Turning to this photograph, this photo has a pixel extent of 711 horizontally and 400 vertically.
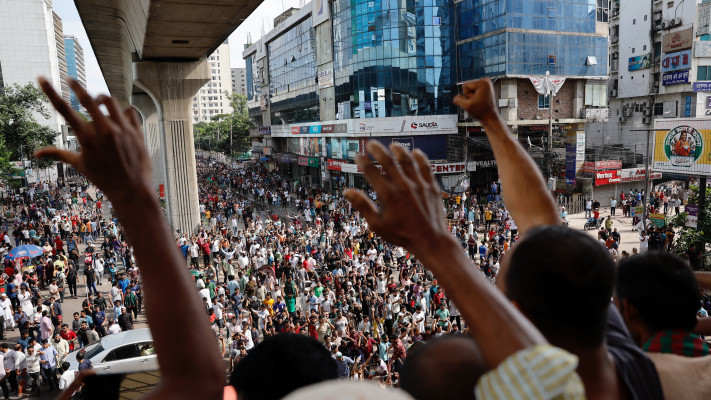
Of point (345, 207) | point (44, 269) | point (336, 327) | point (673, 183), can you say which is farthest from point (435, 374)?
point (673, 183)

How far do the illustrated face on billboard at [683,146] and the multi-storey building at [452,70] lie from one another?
14.3m

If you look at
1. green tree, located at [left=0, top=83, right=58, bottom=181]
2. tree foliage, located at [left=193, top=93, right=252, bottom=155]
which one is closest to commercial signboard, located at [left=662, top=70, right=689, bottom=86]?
green tree, located at [left=0, top=83, right=58, bottom=181]

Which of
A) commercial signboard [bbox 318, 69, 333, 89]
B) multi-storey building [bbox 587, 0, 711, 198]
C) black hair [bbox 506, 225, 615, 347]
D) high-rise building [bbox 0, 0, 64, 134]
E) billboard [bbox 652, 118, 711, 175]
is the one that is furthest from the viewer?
high-rise building [bbox 0, 0, 64, 134]

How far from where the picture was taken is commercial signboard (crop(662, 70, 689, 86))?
38.7 metres

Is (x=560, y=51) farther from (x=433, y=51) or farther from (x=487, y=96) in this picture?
(x=487, y=96)

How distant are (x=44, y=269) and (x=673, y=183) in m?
41.3

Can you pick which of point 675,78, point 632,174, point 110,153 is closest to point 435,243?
point 110,153

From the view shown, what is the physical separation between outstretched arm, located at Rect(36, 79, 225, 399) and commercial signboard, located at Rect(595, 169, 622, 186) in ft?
116

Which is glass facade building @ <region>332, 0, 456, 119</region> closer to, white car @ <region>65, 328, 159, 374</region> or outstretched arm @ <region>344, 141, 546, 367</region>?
white car @ <region>65, 328, 159, 374</region>

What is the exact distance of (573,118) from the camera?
36.5 meters

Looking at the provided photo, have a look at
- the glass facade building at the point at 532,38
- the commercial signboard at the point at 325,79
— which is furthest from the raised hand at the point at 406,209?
the commercial signboard at the point at 325,79

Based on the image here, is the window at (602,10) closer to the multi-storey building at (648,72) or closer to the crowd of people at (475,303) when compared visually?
the multi-storey building at (648,72)

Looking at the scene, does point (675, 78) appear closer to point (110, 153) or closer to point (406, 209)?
point (406, 209)

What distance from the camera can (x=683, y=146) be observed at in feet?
62.7
